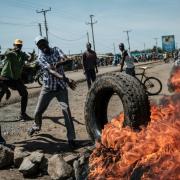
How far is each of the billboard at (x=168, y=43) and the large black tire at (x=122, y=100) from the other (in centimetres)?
8093

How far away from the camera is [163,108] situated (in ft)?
21.0

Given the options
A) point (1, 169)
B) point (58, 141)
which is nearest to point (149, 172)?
point (1, 169)

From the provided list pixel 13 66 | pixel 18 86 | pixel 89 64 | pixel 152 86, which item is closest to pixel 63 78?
pixel 13 66

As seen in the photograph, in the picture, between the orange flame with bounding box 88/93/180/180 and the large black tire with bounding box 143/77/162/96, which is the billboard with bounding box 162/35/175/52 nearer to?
the large black tire with bounding box 143/77/162/96

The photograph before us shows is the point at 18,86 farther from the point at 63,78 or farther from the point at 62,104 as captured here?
the point at 63,78

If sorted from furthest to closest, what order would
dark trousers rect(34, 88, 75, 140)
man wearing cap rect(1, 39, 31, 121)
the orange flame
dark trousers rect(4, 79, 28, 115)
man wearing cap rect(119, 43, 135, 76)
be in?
man wearing cap rect(119, 43, 135, 76) < dark trousers rect(4, 79, 28, 115) < man wearing cap rect(1, 39, 31, 121) < dark trousers rect(34, 88, 75, 140) < the orange flame

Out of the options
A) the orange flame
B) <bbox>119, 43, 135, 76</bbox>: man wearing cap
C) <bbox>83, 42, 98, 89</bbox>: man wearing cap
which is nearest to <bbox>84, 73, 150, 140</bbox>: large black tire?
the orange flame

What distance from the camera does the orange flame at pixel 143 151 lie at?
4.87 m

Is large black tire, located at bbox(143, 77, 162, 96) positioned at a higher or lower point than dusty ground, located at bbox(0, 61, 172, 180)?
higher

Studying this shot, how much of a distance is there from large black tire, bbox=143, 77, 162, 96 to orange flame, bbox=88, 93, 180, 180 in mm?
10777

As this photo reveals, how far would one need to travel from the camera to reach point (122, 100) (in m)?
6.68

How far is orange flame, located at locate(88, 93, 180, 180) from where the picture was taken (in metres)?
4.87

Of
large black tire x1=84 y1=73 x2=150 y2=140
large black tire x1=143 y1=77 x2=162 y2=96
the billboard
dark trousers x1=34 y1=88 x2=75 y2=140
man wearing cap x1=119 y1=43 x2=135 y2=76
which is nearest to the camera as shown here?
large black tire x1=84 y1=73 x2=150 y2=140

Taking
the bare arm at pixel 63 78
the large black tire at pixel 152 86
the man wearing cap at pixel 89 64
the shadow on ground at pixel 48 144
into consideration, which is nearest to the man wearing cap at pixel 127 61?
the large black tire at pixel 152 86
